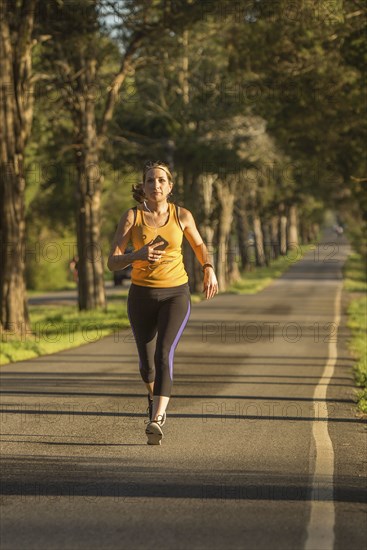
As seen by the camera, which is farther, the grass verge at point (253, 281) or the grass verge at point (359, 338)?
the grass verge at point (253, 281)

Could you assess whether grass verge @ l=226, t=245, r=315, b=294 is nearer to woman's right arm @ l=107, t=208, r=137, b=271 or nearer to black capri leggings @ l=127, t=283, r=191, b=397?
black capri leggings @ l=127, t=283, r=191, b=397

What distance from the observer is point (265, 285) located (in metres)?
57.2

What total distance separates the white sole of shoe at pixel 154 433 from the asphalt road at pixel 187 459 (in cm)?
12

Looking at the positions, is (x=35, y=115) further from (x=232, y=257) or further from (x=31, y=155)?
(x=232, y=257)

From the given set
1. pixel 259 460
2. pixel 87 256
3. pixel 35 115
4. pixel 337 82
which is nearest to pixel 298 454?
pixel 259 460

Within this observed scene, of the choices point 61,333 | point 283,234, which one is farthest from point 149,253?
point 283,234

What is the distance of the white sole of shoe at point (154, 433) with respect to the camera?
8.22 meters

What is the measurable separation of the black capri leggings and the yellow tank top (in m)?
0.06

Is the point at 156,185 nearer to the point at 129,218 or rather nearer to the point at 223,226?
the point at 129,218

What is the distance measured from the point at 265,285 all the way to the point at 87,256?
26176mm

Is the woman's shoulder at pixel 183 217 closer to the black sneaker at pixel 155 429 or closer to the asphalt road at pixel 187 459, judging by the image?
the black sneaker at pixel 155 429

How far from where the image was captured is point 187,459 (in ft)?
26.1

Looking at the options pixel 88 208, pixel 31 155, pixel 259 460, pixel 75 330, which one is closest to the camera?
pixel 259 460

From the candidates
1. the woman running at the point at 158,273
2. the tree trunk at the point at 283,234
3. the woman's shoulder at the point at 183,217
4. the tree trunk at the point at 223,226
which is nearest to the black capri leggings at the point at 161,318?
the woman running at the point at 158,273
